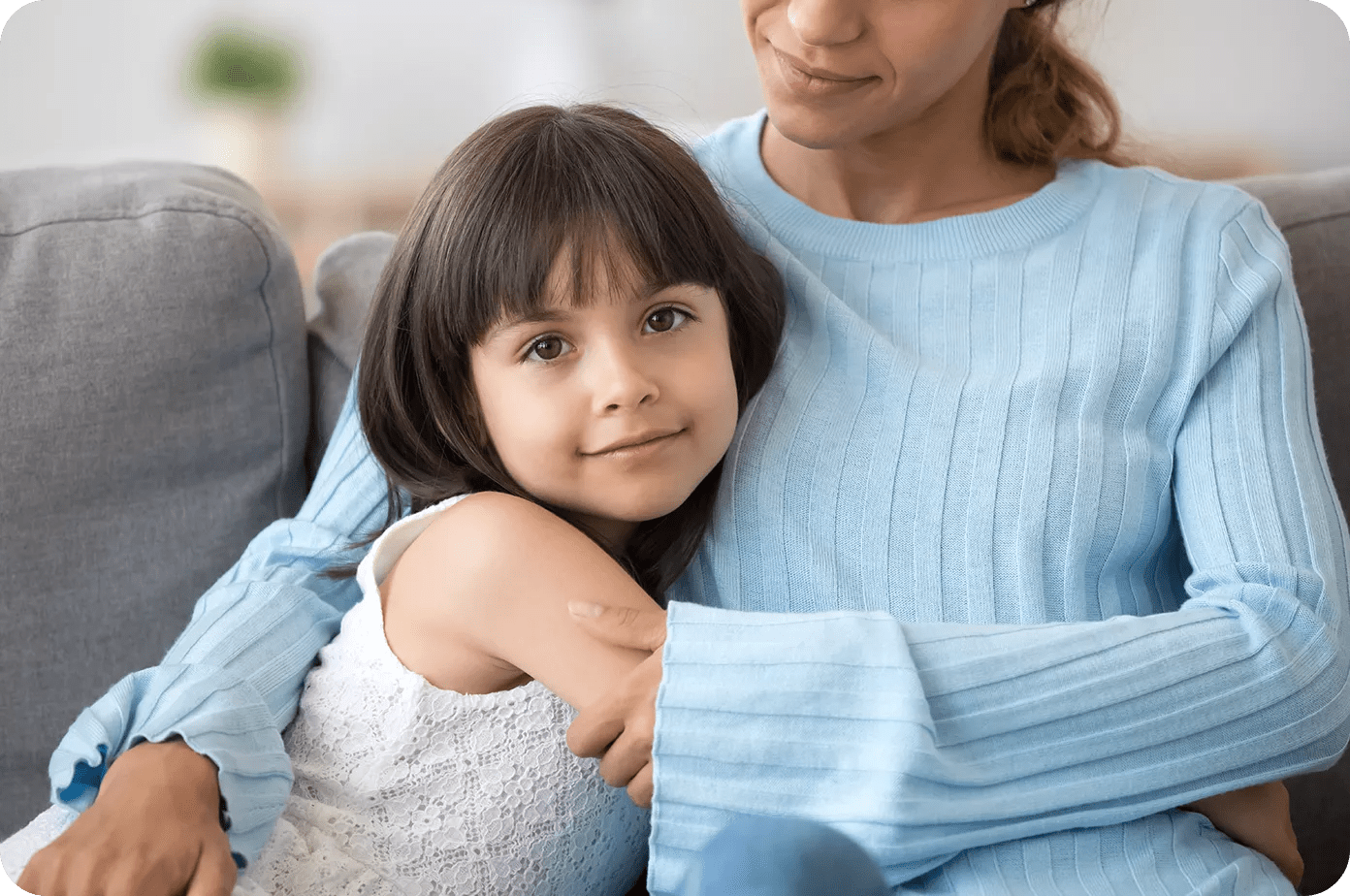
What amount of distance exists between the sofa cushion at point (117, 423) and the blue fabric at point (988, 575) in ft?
0.52

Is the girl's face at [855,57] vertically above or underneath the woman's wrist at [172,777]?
above

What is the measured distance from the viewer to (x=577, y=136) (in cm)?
101

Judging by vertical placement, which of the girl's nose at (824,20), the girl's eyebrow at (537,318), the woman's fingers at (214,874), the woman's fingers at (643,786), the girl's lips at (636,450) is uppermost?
the girl's nose at (824,20)

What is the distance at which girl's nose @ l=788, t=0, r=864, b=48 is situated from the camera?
102 cm

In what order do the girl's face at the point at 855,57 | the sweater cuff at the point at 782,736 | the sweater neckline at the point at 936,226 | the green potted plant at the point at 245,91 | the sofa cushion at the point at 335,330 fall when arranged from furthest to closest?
the green potted plant at the point at 245,91
the sofa cushion at the point at 335,330
the sweater neckline at the point at 936,226
the girl's face at the point at 855,57
the sweater cuff at the point at 782,736

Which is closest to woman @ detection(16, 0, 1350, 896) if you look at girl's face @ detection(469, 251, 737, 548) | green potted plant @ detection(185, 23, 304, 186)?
girl's face @ detection(469, 251, 737, 548)

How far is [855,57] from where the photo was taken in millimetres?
1051

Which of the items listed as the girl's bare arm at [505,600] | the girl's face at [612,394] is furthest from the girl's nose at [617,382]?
the girl's bare arm at [505,600]

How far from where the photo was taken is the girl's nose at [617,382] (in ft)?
3.07

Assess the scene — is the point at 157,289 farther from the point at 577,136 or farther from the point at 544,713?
the point at 544,713

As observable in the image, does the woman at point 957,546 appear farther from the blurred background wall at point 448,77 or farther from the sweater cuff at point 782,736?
the blurred background wall at point 448,77

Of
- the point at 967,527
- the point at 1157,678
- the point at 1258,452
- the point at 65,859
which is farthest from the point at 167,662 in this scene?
the point at 1258,452

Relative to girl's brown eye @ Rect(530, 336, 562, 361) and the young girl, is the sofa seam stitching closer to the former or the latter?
the young girl

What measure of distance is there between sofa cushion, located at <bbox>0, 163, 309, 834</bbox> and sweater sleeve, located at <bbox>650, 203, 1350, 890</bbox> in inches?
27.0
